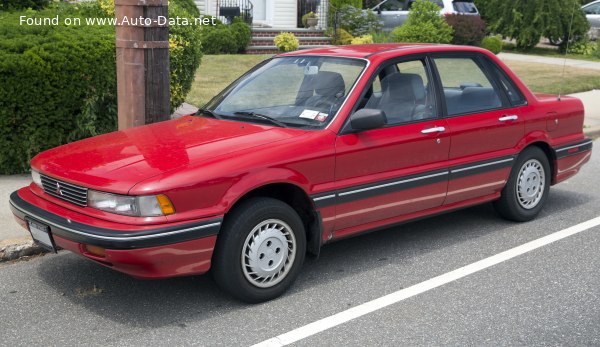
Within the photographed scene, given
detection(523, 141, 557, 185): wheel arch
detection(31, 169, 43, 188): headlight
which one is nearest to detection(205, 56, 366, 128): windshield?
detection(31, 169, 43, 188): headlight

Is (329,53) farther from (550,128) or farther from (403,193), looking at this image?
(550,128)

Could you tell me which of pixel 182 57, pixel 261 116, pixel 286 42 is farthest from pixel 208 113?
pixel 286 42

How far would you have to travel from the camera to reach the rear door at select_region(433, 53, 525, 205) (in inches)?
231

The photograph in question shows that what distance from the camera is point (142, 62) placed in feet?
21.9

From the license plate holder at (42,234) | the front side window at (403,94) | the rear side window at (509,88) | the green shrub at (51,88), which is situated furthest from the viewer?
the green shrub at (51,88)

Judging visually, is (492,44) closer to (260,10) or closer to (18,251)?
(260,10)

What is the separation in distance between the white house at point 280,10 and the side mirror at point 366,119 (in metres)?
17.2

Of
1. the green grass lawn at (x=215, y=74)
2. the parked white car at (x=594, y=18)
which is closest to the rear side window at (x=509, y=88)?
the green grass lawn at (x=215, y=74)

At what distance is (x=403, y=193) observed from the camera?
550 centimetres

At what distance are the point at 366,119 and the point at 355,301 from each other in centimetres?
122

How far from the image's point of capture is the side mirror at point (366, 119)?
201 inches

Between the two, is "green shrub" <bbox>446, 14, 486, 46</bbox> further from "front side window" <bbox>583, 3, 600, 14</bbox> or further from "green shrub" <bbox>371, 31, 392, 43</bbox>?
"front side window" <bbox>583, 3, 600, 14</bbox>

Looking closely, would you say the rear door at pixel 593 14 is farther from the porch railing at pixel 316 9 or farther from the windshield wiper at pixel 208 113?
the windshield wiper at pixel 208 113

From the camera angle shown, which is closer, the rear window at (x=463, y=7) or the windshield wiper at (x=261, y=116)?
the windshield wiper at (x=261, y=116)
